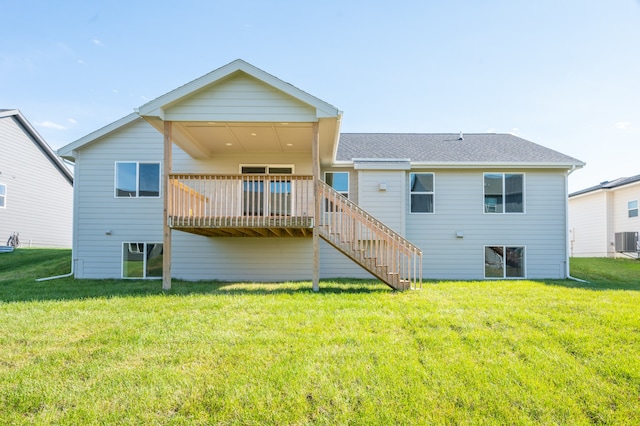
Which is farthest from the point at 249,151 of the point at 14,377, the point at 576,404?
→ the point at 576,404

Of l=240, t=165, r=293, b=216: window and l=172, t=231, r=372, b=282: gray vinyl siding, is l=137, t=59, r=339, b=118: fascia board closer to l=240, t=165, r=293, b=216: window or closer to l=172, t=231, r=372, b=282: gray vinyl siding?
l=240, t=165, r=293, b=216: window

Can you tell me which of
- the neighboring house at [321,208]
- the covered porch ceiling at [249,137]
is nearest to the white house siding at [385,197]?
the neighboring house at [321,208]

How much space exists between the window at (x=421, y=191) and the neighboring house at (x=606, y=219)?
10334 millimetres

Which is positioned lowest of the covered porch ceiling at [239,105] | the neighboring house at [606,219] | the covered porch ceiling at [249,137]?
the neighboring house at [606,219]

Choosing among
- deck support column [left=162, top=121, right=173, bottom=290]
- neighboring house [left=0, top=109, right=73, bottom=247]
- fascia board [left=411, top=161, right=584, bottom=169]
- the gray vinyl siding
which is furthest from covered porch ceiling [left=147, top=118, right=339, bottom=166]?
neighboring house [left=0, top=109, right=73, bottom=247]

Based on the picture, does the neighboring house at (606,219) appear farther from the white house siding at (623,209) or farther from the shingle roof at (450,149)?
the shingle roof at (450,149)

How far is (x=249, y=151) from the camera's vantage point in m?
11.5

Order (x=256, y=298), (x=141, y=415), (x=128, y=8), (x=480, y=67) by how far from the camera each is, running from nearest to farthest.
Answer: (x=141, y=415) < (x=256, y=298) < (x=128, y=8) < (x=480, y=67)

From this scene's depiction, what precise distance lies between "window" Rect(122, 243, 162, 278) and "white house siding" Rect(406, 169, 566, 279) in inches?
296

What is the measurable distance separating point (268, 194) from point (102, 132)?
19.4 feet

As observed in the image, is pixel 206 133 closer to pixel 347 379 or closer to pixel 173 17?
pixel 173 17

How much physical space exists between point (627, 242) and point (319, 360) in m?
17.5

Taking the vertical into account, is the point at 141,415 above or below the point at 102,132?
below

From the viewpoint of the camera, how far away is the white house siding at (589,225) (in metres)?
17.8
